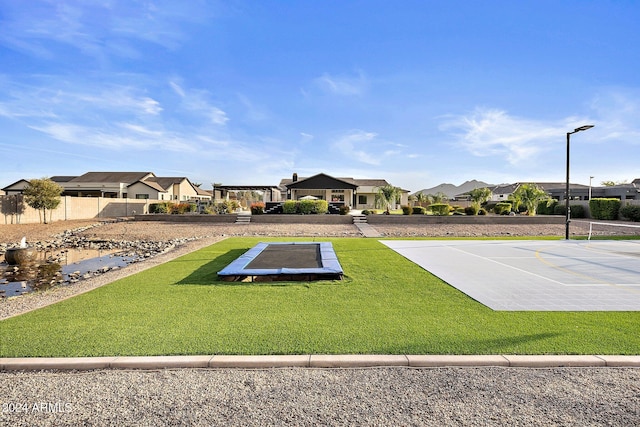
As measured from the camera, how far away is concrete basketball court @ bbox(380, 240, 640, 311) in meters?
5.24

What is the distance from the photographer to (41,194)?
20.8 m

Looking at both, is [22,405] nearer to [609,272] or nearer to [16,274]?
[16,274]

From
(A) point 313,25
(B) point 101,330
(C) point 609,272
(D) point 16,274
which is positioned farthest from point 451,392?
(A) point 313,25

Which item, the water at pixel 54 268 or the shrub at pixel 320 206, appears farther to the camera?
the shrub at pixel 320 206

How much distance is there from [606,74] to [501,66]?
521 cm

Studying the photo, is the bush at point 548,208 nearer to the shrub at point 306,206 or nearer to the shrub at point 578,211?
the shrub at point 578,211

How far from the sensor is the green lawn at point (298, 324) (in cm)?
344

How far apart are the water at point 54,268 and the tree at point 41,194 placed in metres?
9.46

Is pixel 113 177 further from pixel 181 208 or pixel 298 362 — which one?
pixel 298 362

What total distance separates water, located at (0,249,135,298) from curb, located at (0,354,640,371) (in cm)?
581

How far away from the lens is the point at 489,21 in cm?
1241

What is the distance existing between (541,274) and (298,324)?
6.21m

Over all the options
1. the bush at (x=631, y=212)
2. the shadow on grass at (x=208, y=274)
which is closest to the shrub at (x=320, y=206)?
the shadow on grass at (x=208, y=274)

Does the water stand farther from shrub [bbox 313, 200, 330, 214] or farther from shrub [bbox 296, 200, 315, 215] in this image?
shrub [bbox 313, 200, 330, 214]
